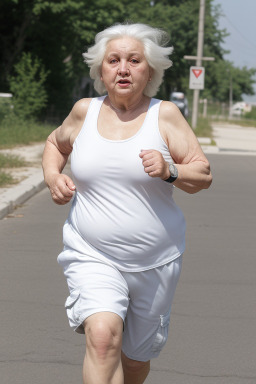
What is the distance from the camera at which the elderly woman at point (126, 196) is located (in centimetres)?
347

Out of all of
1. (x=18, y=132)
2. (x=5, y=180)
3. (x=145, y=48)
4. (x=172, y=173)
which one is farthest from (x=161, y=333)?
(x=18, y=132)

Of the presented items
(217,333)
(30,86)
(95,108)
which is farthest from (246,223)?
(30,86)

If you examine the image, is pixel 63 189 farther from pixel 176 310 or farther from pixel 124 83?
pixel 176 310

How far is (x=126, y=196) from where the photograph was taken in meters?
3.51

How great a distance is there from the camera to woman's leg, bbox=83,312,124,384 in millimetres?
3303

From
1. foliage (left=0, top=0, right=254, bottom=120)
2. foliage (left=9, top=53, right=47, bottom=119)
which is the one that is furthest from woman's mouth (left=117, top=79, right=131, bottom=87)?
foliage (left=9, top=53, right=47, bottom=119)

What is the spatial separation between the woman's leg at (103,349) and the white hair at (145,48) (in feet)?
3.36

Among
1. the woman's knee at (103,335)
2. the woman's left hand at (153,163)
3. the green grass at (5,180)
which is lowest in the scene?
the green grass at (5,180)

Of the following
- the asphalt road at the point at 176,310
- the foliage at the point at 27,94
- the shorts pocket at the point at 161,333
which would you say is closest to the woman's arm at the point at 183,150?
the shorts pocket at the point at 161,333

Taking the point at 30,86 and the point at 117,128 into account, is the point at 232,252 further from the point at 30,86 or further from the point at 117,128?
the point at 30,86

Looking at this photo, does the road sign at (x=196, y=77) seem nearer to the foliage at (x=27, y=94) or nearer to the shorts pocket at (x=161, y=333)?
the foliage at (x=27, y=94)

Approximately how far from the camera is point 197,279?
7359 millimetres

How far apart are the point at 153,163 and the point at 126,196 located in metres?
0.28

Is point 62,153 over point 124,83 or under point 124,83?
under
